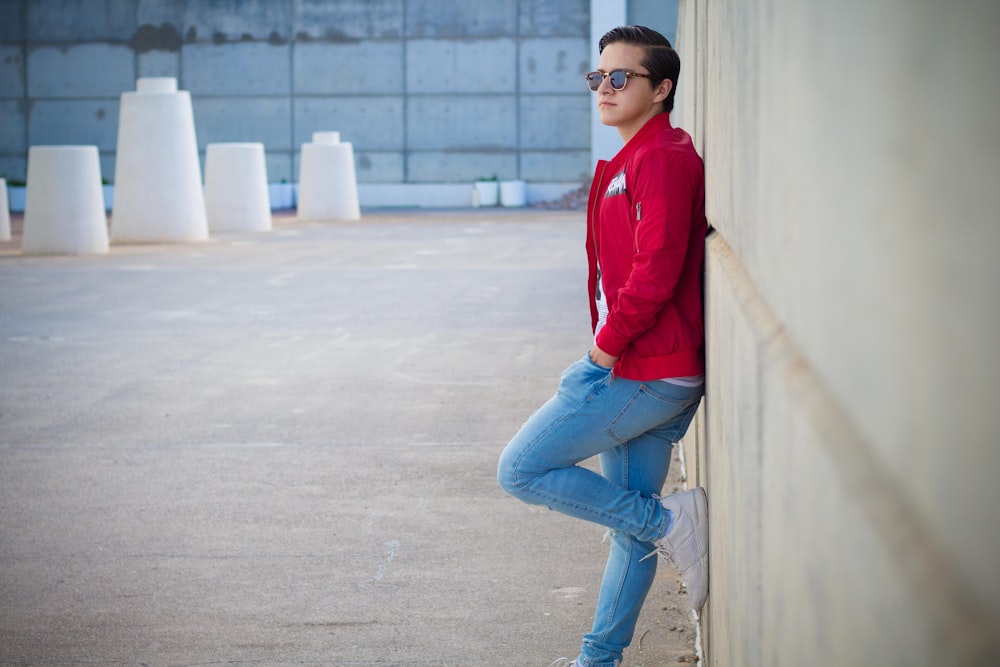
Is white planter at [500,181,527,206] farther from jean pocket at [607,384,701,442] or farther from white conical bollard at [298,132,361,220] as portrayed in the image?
jean pocket at [607,384,701,442]

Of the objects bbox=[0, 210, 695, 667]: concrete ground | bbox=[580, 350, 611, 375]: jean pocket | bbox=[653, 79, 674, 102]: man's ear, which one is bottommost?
bbox=[0, 210, 695, 667]: concrete ground

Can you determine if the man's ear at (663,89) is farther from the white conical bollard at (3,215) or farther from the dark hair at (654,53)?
the white conical bollard at (3,215)

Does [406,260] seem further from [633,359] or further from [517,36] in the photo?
[517,36]

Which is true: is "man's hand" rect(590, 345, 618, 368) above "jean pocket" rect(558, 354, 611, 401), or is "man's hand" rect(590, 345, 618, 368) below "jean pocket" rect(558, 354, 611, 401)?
above

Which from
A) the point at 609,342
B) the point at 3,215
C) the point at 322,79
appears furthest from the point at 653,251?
the point at 322,79

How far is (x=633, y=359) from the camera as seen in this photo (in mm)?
3152

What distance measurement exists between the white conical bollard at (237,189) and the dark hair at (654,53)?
64.9 ft

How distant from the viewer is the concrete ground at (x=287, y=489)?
3814 millimetres

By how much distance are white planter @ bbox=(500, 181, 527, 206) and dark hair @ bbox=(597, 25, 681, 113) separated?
85.9 feet

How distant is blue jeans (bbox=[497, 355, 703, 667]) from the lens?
3.17 meters

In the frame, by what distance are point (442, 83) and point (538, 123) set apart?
2.48m

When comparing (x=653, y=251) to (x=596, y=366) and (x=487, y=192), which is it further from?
(x=487, y=192)

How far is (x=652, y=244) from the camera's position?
3.02 meters

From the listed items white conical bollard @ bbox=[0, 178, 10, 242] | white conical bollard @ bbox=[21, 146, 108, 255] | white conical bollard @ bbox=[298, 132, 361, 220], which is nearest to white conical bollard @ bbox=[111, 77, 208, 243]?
white conical bollard @ bbox=[21, 146, 108, 255]
